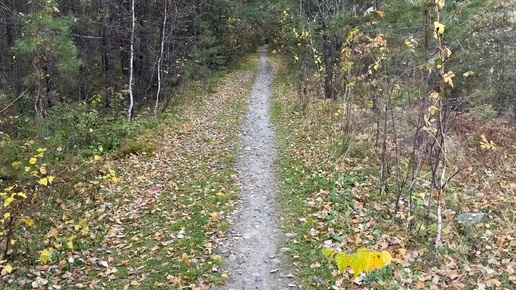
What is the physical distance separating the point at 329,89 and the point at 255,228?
10.9 meters

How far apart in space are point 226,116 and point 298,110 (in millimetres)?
2807

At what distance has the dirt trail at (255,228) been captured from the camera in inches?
205

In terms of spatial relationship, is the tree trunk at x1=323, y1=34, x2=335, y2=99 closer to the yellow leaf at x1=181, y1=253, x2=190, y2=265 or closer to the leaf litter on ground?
the leaf litter on ground

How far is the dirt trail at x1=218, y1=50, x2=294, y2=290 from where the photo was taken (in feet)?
17.1

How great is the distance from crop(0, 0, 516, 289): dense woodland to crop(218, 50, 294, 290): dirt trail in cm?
74

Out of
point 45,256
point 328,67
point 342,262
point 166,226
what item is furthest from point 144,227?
point 328,67

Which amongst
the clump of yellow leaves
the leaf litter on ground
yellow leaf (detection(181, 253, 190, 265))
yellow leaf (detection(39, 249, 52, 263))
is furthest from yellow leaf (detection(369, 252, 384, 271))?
yellow leaf (detection(39, 249, 52, 263))

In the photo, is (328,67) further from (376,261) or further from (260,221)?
(376,261)

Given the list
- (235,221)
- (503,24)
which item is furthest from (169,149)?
(503,24)

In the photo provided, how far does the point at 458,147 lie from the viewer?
10719 millimetres

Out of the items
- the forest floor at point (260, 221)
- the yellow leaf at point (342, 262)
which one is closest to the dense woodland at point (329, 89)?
the forest floor at point (260, 221)

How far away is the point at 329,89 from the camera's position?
53.4 ft

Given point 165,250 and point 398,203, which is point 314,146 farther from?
point 165,250

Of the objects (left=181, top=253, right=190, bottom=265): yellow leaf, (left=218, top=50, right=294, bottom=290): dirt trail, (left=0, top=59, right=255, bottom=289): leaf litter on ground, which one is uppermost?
(left=218, top=50, right=294, bottom=290): dirt trail
